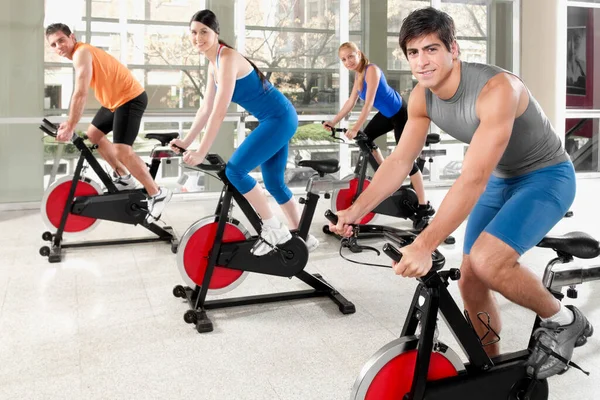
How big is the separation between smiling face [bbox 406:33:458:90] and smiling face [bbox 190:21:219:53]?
1.66 meters

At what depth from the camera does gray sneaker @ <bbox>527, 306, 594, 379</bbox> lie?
1998 millimetres

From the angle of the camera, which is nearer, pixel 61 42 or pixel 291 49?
pixel 61 42

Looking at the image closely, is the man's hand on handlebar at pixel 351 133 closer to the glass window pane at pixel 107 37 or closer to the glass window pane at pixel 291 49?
the glass window pane at pixel 291 49

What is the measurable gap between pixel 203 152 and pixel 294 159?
14.0 ft

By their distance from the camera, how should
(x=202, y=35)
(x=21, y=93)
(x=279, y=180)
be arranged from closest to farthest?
(x=202, y=35) → (x=279, y=180) → (x=21, y=93)

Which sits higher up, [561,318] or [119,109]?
[119,109]

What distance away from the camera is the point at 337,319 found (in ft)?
10.8

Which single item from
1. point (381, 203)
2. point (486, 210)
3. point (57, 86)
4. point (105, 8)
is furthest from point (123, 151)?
point (486, 210)

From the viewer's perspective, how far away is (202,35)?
336 cm

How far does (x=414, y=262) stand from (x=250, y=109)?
6.82ft

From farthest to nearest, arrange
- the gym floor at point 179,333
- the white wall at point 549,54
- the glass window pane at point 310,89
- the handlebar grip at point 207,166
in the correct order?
the white wall at point 549,54 → the glass window pane at point 310,89 → the handlebar grip at point 207,166 → the gym floor at point 179,333

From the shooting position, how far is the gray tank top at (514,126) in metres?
1.95

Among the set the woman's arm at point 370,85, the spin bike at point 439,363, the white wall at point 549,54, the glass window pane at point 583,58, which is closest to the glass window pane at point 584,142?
the glass window pane at point 583,58

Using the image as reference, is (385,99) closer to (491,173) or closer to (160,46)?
(160,46)
